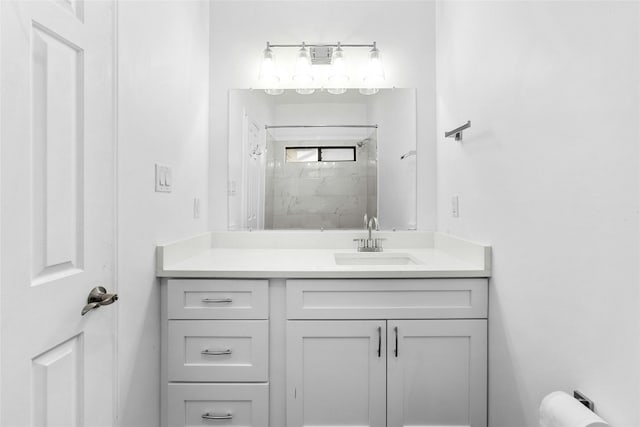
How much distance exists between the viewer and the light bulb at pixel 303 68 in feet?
6.37

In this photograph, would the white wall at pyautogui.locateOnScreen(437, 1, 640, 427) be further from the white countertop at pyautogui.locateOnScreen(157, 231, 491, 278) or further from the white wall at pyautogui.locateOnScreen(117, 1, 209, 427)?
the white wall at pyautogui.locateOnScreen(117, 1, 209, 427)

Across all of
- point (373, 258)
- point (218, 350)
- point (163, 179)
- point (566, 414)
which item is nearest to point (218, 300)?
point (218, 350)

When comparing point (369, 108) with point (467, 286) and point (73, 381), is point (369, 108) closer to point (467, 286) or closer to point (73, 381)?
point (467, 286)

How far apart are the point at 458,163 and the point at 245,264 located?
3.65 feet

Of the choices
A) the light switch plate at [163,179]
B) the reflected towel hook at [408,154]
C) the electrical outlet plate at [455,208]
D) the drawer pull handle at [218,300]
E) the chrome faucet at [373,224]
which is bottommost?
the drawer pull handle at [218,300]

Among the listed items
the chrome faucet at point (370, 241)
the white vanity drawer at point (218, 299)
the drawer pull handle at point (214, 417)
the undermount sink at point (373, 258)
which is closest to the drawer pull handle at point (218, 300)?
the white vanity drawer at point (218, 299)

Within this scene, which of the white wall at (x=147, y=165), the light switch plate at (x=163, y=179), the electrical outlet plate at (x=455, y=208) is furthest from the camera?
the electrical outlet plate at (x=455, y=208)

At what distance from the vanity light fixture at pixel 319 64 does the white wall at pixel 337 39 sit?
2.7 inches

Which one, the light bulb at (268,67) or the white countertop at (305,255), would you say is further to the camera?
the light bulb at (268,67)

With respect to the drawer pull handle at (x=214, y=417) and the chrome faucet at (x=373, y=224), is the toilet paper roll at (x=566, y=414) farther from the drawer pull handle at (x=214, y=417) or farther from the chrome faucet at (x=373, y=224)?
the chrome faucet at (x=373, y=224)

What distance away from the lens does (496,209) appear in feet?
4.25

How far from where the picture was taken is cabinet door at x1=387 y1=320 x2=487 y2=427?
4.48ft

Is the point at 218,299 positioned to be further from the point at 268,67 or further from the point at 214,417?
the point at 268,67

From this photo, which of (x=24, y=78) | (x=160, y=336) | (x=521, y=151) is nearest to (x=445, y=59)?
(x=521, y=151)
